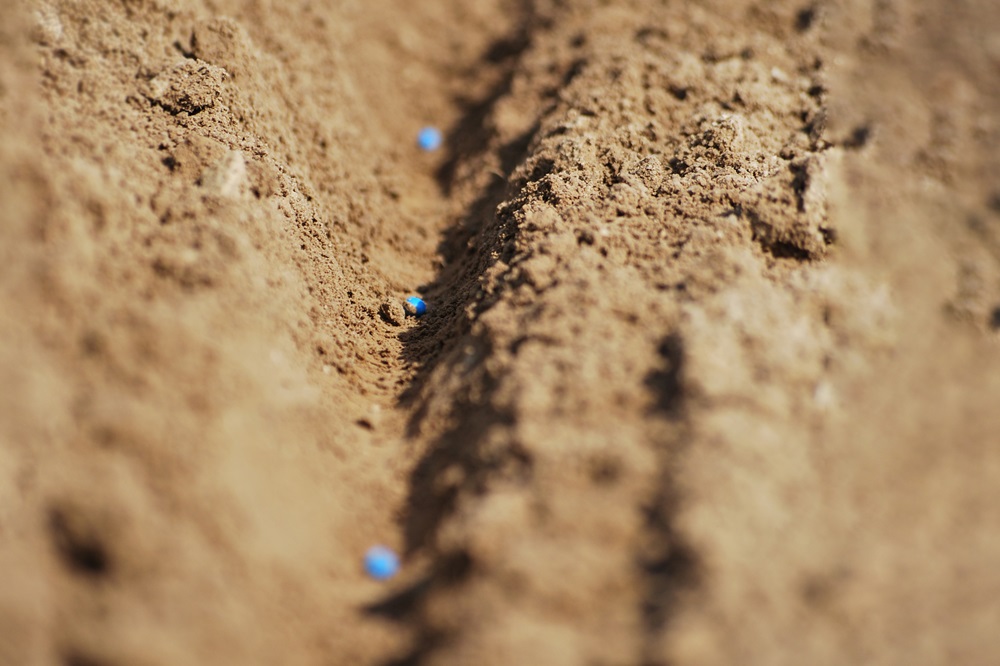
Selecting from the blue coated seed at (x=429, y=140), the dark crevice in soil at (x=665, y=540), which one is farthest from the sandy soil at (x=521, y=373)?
the blue coated seed at (x=429, y=140)

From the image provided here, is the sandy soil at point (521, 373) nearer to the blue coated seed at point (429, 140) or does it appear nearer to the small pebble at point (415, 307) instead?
the small pebble at point (415, 307)

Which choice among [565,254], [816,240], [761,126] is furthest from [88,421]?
[761,126]

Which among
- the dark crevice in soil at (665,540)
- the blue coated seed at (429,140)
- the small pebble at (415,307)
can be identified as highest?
the blue coated seed at (429,140)

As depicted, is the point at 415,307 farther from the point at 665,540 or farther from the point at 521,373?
the point at 665,540

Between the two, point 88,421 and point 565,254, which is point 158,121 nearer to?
point 88,421

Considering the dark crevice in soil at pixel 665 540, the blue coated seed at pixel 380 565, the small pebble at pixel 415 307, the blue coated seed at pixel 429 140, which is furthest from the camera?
the blue coated seed at pixel 429 140
